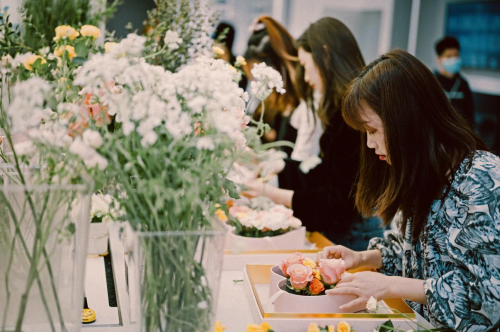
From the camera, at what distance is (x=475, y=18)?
6.21 metres

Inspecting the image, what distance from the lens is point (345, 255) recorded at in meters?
1.61

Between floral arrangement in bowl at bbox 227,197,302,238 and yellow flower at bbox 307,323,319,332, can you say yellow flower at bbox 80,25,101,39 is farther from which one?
yellow flower at bbox 307,323,319,332

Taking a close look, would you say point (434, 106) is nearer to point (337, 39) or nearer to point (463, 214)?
point (463, 214)

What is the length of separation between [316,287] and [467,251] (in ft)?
1.18

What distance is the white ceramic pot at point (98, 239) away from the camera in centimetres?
179

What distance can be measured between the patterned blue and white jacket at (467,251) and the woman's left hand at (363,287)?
0.33ft

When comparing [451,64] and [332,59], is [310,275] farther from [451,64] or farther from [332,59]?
[451,64]

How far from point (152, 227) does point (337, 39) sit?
1658mm

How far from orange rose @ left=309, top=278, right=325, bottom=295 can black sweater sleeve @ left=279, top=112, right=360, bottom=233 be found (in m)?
0.91

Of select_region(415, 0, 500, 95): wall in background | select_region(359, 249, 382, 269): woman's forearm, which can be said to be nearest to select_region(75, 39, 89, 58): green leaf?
select_region(359, 249, 382, 269): woman's forearm

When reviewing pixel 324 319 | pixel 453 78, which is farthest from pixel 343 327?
pixel 453 78

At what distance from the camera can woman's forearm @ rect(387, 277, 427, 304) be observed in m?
1.32

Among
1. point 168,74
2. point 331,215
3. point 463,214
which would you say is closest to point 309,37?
point 331,215

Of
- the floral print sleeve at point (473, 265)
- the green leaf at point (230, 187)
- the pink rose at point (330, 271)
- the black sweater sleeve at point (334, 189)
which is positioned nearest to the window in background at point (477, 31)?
the black sweater sleeve at point (334, 189)
